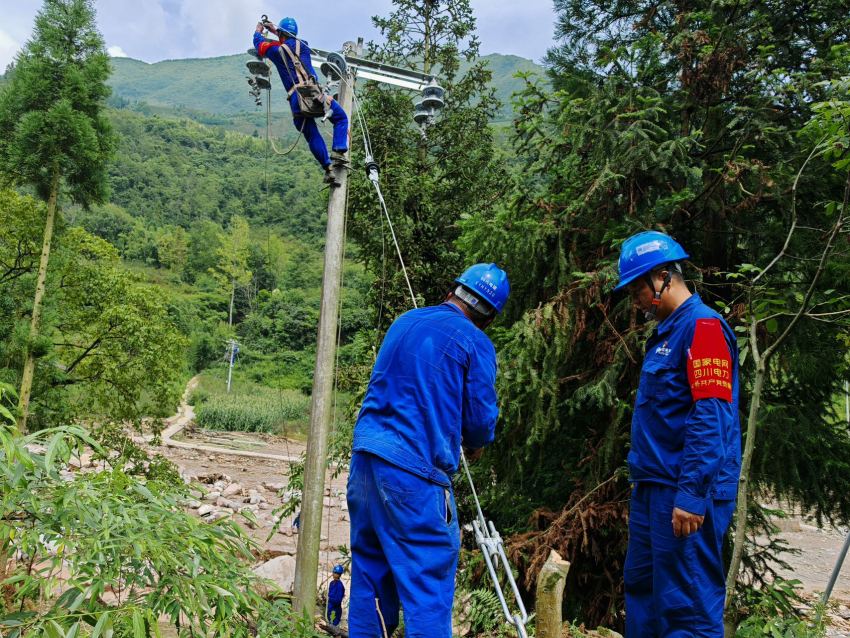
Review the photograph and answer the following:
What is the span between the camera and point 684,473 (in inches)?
80.3

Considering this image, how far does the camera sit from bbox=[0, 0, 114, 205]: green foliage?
1020 centimetres

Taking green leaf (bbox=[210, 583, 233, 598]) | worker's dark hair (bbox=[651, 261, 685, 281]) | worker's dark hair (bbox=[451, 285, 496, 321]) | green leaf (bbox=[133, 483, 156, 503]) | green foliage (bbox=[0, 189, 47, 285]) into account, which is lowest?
green leaf (bbox=[210, 583, 233, 598])

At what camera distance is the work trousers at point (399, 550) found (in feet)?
6.50

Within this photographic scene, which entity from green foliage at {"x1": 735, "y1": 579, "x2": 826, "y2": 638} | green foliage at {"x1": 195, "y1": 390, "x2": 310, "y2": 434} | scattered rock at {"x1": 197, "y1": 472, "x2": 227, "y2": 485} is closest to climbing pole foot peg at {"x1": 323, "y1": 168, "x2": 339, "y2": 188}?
green foliage at {"x1": 735, "y1": 579, "x2": 826, "y2": 638}

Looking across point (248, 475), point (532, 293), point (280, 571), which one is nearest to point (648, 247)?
point (532, 293)

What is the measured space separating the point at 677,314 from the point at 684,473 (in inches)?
24.0

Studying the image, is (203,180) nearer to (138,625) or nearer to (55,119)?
(55,119)

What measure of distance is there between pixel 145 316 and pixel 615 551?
32.0ft

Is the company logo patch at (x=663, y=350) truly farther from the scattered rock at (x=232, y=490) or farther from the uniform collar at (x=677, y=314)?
the scattered rock at (x=232, y=490)

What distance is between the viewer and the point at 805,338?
4.45 m

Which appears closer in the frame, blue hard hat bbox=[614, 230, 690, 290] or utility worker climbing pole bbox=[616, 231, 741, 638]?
utility worker climbing pole bbox=[616, 231, 741, 638]

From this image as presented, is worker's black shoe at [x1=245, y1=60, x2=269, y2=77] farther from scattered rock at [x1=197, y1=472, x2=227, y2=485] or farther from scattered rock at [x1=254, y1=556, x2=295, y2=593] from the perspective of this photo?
scattered rock at [x1=197, y1=472, x2=227, y2=485]

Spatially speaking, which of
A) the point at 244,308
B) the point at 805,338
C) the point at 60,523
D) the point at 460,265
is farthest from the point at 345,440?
the point at 244,308

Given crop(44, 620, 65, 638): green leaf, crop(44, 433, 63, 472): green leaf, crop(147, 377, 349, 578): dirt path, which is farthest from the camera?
crop(147, 377, 349, 578): dirt path
